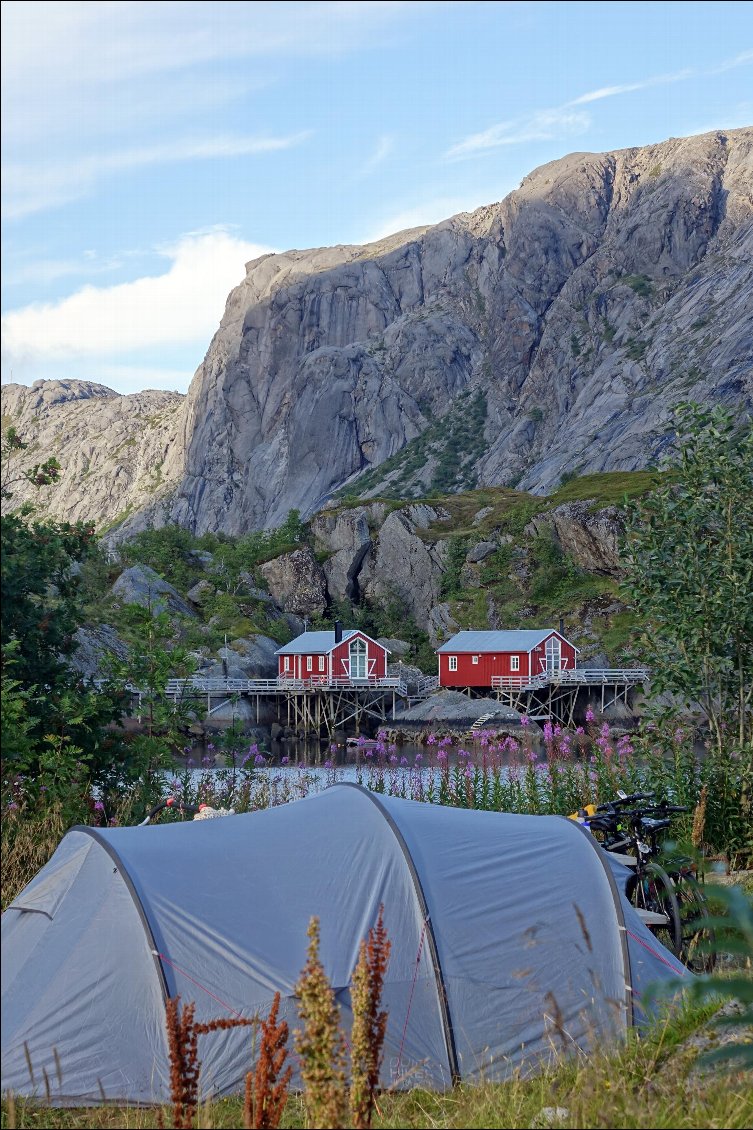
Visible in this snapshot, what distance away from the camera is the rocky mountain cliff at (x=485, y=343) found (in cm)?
13625

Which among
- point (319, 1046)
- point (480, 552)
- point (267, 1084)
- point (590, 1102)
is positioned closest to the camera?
point (319, 1046)

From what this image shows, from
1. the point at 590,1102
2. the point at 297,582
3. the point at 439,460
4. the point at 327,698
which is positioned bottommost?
the point at 327,698

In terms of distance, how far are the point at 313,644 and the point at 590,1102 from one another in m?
59.5

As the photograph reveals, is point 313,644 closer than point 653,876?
No

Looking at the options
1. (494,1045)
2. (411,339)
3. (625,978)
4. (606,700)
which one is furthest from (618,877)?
(411,339)

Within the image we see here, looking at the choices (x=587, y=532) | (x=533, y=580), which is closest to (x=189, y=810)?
(x=587, y=532)

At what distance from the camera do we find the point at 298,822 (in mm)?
7910

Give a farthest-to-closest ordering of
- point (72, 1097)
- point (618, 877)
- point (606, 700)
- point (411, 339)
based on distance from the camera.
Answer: point (411, 339) < point (606, 700) < point (618, 877) < point (72, 1097)

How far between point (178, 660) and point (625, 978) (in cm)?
691

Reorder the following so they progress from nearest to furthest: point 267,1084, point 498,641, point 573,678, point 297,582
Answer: point 267,1084 → point 573,678 → point 498,641 → point 297,582

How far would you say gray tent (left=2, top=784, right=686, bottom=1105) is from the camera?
6.28 metres

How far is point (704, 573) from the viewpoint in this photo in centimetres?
1296

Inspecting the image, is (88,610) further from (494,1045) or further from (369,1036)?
(369,1036)

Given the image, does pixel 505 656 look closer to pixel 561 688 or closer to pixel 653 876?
pixel 561 688
